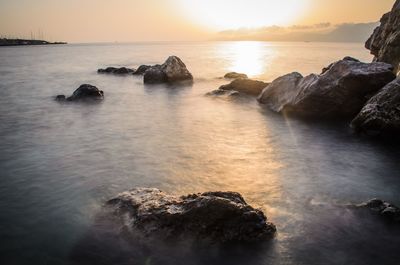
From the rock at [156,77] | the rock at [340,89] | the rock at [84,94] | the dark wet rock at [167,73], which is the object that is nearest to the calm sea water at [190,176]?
the rock at [340,89]

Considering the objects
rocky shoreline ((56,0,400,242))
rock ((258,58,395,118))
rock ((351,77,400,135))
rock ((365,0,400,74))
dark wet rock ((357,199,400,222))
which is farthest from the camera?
rock ((365,0,400,74))

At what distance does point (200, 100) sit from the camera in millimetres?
27578

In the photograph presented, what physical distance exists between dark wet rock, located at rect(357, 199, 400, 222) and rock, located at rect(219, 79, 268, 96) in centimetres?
1924

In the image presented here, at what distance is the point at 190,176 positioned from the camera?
39.0 feet

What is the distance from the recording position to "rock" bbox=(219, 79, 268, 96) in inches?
1105

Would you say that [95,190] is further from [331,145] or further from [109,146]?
[331,145]

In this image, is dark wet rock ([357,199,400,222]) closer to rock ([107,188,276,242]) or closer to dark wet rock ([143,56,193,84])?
rock ([107,188,276,242])

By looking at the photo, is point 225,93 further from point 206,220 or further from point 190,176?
point 206,220

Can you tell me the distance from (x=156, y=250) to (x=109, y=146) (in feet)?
28.3

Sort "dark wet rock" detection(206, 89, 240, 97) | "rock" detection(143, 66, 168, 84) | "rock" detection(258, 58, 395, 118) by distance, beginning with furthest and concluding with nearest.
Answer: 1. "rock" detection(143, 66, 168, 84)
2. "dark wet rock" detection(206, 89, 240, 97)
3. "rock" detection(258, 58, 395, 118)

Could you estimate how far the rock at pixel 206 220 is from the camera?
772 cm

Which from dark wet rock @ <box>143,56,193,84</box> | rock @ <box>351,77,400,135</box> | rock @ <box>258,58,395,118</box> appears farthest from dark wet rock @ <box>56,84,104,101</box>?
rock @ <box>351,77,400,135</box>

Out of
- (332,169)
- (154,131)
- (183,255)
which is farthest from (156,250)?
(154,131)

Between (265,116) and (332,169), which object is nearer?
(332,169)
